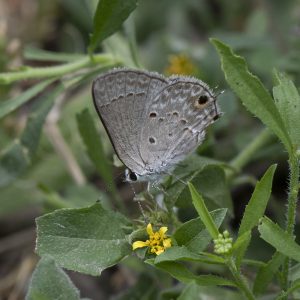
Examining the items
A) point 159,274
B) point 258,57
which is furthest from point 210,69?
point 159,274

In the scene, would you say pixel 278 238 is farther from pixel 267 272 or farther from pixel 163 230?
pixel 163 230

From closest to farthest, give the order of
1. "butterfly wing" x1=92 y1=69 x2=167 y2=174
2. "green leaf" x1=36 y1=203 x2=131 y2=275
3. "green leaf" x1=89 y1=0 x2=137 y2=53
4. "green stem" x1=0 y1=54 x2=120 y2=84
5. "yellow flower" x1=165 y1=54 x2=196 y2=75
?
"green leaf" x1=36 y1=203 x2=131 y2=275
"butterfly wing" x1=92 y1=69 x2=167 y2=174
"green leaf" x1=89 y1=0 x2=137 y2=53
"green stem" x1=0 y1=54 x2=120 y2=84
"yellow flower" x1=165 y1=54 x2=196 y2=75

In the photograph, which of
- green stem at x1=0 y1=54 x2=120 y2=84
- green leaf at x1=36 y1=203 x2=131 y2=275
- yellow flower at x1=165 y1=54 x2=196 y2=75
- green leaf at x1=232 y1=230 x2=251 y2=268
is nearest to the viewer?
green leaf at x1=232 y1=230 x2=251 y2=268

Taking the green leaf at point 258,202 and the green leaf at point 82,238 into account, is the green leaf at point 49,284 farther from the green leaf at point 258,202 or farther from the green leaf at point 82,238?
the green leaf at point 258,202

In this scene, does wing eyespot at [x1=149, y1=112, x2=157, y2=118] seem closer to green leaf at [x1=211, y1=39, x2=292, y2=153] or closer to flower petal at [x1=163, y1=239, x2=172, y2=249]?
green leaf at [x1=211, y1=39, x2=292, y2=153]

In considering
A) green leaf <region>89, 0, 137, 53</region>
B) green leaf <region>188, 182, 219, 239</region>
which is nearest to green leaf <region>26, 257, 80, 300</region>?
green leaf <region>188, 182, 219, 239</region>

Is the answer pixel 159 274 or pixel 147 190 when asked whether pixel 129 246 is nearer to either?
pixel 147 190
